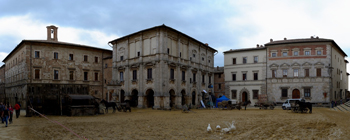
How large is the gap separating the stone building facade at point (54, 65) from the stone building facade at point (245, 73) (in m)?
20.7

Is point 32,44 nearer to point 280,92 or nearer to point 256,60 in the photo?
point 256,60

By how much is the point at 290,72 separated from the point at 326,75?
4.73 meters

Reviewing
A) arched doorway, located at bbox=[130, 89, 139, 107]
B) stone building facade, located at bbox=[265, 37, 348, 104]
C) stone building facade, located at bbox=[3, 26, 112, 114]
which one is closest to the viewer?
arched doorway, located at bbox=[130, 89, 139, 107]

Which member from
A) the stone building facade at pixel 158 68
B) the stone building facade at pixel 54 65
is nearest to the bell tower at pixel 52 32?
the stone building facade at pixel 54 65

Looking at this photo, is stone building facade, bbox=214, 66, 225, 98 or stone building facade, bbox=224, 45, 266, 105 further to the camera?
stone building facade, bbox=214, 66, 225, 98

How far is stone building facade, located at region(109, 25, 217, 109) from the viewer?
3040 cm

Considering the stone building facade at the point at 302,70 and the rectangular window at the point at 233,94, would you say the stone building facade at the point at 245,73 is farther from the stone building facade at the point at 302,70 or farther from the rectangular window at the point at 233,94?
the stone building facade at the point at 302,70

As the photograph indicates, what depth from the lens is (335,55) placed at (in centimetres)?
3894

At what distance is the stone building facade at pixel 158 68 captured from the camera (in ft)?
99.7

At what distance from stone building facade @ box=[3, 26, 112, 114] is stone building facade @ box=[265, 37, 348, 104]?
26.8 metres

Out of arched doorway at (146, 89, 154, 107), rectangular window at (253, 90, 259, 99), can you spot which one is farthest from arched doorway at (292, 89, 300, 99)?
arched doorway at (146, 89, 154, 107)

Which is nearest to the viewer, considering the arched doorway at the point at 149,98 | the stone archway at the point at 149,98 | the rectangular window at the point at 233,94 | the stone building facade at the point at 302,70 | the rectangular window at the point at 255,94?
the stone archway at the point at 149,98

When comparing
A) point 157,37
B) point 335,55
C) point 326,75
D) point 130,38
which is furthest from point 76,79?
point 335,55

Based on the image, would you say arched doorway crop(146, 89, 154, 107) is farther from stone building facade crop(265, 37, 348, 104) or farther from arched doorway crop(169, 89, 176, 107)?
stone building facade crop(265, 37, 348, 104)
